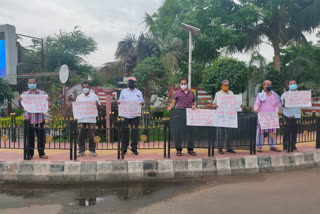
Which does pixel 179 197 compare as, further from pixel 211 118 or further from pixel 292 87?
pixel 292 87

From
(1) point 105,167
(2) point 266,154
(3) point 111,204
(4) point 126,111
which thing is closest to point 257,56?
(2) point 266,154

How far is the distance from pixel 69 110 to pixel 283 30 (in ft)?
41.1

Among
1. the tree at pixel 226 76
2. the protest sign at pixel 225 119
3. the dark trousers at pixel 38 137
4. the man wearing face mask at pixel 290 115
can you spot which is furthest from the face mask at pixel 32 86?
the tree at pixel 226 76

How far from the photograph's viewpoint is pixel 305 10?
15.1 m

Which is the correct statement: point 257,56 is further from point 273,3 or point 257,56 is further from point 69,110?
point 69,110

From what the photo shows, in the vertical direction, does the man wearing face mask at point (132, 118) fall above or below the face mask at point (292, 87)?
below

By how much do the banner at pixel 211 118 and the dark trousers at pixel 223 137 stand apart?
0.22 m

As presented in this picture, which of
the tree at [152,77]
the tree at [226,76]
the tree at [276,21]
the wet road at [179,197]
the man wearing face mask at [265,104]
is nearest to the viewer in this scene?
the wet road at [179,197]

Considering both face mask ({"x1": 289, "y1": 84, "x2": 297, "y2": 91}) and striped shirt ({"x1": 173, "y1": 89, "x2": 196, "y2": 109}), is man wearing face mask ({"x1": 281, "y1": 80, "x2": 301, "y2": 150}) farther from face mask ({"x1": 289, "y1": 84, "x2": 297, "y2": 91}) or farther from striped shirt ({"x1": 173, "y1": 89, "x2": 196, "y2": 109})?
striped shirt ({"x1": 173, "y1": 89, "x2": 196, "y2": 109})

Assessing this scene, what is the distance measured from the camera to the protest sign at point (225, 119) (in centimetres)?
610

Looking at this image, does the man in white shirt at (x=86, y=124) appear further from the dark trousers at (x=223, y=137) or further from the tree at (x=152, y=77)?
the tree at (x=152, y=77)

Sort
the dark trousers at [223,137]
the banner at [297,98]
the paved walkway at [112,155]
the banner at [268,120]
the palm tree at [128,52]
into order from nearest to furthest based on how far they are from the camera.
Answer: the paved walkway at [112,155]
the dark trousers at [223,137]
the banner at [268,120]
the banner at [297,98]
the palm tree at [128,52]

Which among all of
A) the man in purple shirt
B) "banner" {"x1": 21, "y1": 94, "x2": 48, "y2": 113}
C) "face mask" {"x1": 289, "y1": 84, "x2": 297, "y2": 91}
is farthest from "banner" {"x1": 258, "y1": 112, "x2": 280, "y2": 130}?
"banner" {"x1": 21, "y1": 94, "x2": 48, "y2": 113}

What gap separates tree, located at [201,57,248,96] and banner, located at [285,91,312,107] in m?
5.50
